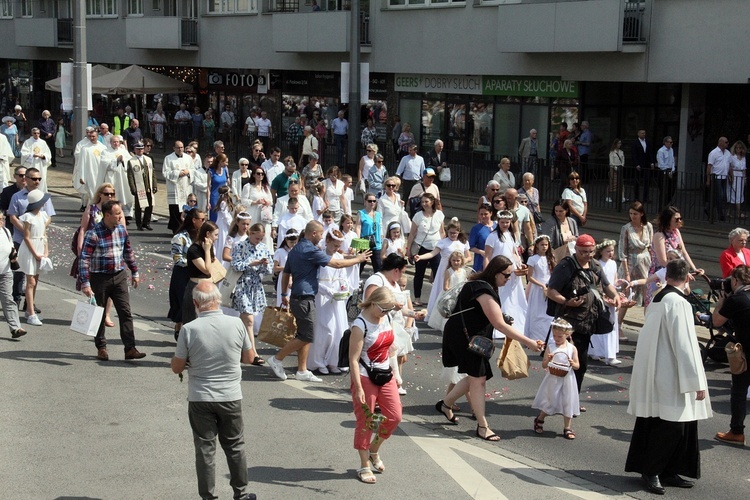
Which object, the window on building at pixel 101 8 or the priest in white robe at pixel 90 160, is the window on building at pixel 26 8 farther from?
the priest in white robe at pixel 90 160

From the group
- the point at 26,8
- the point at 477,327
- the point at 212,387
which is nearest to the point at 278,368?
the point at 477,327

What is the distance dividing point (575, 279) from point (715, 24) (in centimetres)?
1531

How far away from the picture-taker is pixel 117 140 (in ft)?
66.4

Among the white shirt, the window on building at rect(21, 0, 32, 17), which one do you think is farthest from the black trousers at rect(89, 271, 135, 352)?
the window on building at rect(21, 0, 32, 17)

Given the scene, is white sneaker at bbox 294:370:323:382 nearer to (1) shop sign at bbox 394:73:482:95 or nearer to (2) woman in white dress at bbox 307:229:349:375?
(2) woman in white dress at bbox 307:229:349:375

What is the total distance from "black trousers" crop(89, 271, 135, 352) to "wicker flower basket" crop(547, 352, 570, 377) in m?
4.34

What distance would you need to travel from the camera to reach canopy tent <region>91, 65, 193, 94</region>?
33.8m

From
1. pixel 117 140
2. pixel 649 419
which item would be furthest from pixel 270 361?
pixel 117 140

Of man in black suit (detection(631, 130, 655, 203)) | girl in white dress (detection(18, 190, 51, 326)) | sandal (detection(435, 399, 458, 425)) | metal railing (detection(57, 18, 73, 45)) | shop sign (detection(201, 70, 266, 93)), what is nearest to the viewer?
sandal (detection(435, 399, 458, 425))

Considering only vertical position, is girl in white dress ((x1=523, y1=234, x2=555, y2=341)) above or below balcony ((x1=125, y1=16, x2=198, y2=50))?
below

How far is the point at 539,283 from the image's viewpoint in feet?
40.5

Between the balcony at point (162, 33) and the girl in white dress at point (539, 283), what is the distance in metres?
30.1

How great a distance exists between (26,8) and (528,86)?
108ft

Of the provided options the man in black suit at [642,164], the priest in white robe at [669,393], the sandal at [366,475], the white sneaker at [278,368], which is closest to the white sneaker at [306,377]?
the white sneaker at [278,368]
